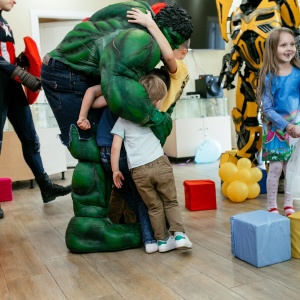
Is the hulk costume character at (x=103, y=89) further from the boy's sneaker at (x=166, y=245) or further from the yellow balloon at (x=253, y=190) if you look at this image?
the yellow balloon at (x=253, y=190)

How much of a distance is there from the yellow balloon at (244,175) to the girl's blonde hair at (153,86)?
1287mm

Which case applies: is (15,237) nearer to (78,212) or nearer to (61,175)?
(78,212)

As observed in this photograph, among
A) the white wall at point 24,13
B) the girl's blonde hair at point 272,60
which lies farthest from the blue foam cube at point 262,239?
the white wall at point 24,13

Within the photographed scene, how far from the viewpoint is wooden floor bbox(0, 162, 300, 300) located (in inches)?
60.3

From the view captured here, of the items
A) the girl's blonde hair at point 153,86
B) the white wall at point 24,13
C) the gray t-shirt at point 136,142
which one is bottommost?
the gray t-shirt at point 136,142

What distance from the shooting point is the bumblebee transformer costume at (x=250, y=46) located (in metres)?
2.94

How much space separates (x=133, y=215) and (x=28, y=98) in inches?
54.1

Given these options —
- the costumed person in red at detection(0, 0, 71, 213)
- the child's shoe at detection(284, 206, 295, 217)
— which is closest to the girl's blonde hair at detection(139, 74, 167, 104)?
the costumed person in red at detection(0, 0, 71, 213)

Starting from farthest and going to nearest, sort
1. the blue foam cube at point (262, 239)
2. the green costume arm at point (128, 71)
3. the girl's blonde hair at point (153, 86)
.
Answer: the girl's blonde hair at point (153, 86) < the green costume arm at point (128, 71) < the blue foam cube at point (262, 239)

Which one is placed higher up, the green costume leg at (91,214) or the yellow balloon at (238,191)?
the green costume leg at (91,214)

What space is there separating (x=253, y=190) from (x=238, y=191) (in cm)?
16

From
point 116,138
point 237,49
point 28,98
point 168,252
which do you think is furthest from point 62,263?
point 237,49

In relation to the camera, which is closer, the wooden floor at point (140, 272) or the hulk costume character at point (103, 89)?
the wooden floor at point (140, 272)

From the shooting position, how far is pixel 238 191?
2.94 metres
